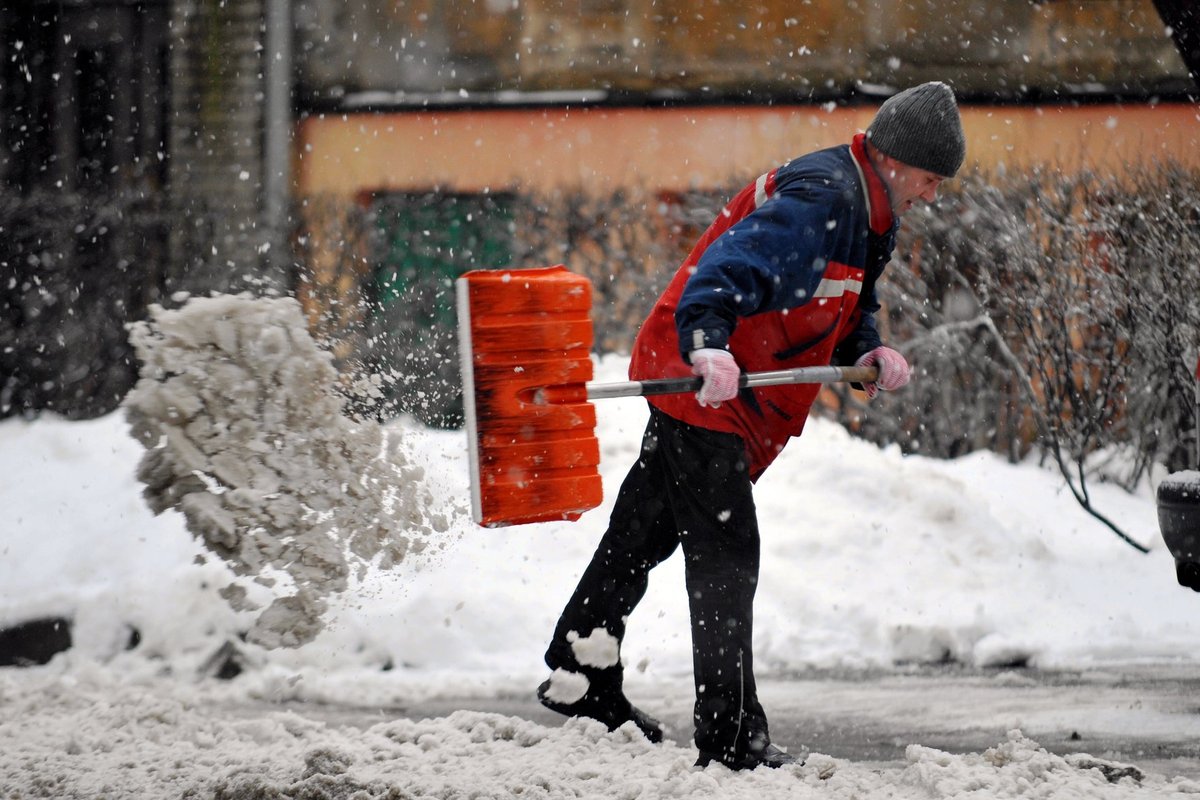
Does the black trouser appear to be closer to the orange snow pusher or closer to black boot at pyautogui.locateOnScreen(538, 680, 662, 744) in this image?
the orange snow pusher

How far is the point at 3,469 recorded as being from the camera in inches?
242

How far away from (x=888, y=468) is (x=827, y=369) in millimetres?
3168

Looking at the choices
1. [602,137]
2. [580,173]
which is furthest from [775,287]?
[602,137]

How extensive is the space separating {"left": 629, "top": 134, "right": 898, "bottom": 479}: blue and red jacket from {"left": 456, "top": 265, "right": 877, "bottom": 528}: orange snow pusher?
4.2 inches

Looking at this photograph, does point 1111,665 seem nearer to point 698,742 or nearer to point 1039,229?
point 698,742

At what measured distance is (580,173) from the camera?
13.2m

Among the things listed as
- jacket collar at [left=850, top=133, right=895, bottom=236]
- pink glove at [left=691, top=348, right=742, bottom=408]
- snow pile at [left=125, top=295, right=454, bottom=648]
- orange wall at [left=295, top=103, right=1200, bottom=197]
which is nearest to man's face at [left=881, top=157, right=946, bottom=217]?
jacket collar at [left=850, top=133, right=895, bottom=236]

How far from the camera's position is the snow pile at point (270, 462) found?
14.3 feet

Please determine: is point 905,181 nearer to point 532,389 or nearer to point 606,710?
point 532,389

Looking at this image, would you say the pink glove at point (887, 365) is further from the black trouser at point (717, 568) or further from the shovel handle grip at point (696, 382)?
the black trouser at point (717, 568)

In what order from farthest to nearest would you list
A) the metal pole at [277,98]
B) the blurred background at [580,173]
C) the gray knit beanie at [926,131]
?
the metal pole at [277,98] < the blurred background at [580,173] < the gray knit beanie at [926,131]

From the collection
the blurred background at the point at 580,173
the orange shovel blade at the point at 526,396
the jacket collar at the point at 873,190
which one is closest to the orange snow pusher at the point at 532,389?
the orange shovel blade at the point at 526,396

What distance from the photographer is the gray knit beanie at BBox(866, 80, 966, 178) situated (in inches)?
125

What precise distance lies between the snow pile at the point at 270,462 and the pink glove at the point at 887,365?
1.56 m
